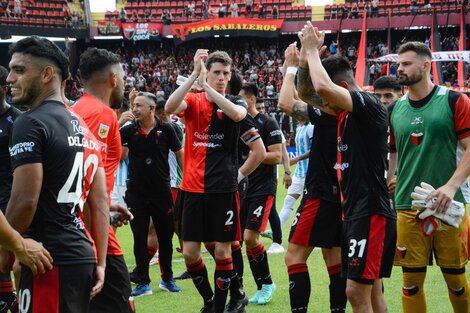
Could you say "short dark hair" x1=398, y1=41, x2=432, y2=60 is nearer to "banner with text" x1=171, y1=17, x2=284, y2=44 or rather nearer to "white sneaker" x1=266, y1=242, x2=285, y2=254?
"white sneaker" x1=266, y1=242, x2=285, y2=254

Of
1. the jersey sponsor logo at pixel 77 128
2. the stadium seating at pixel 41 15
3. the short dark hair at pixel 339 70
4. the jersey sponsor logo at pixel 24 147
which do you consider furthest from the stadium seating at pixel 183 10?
the jersey sponsor logo at pixel 24 147

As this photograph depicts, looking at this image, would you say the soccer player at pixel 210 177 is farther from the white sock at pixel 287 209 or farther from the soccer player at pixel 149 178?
the white sock at pixel 287 209

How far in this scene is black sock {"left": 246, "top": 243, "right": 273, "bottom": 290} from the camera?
318 inches

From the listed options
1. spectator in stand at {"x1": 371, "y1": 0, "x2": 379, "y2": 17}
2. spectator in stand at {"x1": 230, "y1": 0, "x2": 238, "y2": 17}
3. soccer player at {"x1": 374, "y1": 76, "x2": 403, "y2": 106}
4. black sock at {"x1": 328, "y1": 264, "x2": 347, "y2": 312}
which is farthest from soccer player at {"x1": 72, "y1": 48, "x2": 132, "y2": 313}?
spectator in stand at {"x1": 230, "y1": 0, "x2": 238, "y2": 17}

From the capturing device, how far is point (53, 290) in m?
3.83

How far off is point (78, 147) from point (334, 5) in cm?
4498

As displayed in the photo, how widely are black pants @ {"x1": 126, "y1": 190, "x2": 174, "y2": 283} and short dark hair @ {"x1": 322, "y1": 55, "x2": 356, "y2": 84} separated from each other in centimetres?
372

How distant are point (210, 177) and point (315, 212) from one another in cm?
121

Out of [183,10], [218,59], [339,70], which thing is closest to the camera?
[339,70]

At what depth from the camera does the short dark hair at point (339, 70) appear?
572cm

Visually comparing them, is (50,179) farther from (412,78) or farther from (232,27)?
(232,27)

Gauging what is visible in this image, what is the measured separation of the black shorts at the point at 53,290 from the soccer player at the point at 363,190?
2.29 m

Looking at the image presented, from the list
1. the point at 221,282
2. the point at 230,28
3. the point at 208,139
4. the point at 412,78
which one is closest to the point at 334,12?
the point at 230,28

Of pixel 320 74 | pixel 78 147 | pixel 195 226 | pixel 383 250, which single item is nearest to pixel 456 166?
pixel 383 250
